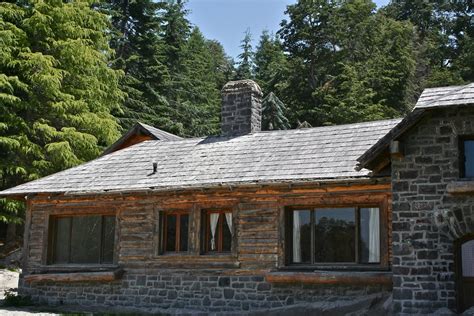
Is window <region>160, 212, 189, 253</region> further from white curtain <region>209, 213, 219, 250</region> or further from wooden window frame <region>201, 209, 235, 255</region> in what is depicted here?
white curtain <region>209, 213, 219, 250</region>

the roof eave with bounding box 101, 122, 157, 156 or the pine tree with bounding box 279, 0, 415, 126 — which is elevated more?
the pine tree with bounding box 279, 0, 415, 126

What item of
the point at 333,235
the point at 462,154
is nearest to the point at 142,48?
the point at 333,235

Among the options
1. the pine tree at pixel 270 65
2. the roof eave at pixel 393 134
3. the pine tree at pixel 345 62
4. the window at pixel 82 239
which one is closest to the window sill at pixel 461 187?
the roof eave at pixel 393 134

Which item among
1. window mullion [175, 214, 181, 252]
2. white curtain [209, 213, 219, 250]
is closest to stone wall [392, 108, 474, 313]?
white curtain [209, 213, 219, 250]

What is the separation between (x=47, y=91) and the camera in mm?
24688

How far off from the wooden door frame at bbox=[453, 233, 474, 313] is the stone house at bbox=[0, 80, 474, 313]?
0.09 ft

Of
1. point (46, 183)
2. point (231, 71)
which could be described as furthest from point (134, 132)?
point (231, 71)

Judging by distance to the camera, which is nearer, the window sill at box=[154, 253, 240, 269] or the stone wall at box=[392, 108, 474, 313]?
the stone wall at box=[392, 108, 474, 313]

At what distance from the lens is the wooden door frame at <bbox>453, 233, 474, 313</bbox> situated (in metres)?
11.9

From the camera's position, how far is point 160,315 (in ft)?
50.2

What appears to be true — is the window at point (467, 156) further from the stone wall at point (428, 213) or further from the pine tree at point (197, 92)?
the pine tree at point (197, 92)

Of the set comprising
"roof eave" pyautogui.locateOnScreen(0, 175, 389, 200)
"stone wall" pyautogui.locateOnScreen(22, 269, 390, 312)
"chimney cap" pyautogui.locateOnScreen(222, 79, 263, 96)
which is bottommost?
"stone wall" pyautogui.locateOnScreen(22, 269, 390, 312)

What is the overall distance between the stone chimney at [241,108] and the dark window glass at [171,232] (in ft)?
12.1

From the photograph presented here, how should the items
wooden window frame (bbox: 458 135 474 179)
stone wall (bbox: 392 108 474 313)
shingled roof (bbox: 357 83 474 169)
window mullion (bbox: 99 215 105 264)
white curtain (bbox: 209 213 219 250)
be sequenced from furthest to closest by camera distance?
window mullion (bbox: 99 215 105 264), white curtain (bbox: 209 213 219 250), wooden window frame (bbox: 458 135 474 179), shingled roof (bbox: 357 83 474 169), stone wall (bbox: 392 108 474 313)
